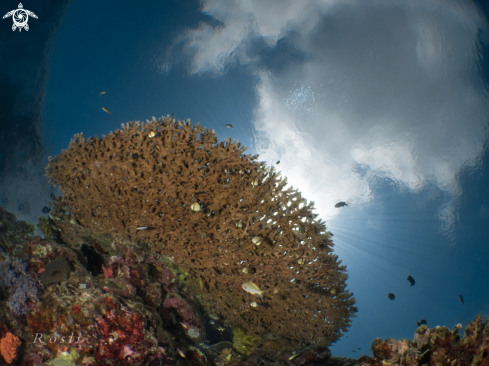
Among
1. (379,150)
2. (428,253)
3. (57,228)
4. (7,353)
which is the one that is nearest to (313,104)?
(379,150)

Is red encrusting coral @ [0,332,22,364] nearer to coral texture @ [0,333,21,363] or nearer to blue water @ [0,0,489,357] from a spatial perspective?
coral texture @ [0,333,21,363]

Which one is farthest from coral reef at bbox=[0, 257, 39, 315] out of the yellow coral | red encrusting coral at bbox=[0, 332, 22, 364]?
the yellow coral

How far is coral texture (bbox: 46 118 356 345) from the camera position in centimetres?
494

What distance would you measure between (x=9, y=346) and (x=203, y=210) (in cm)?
448

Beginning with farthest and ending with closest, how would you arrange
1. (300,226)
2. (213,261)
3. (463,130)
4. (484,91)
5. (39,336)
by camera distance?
(463,130) → (484,91) → (213,261) → (300,226) → (39,336)

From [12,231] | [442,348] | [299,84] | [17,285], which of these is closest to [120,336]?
[17,285]

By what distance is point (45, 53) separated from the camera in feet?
81.6

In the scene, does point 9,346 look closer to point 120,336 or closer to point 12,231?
point 120,336

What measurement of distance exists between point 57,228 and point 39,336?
11.3 ft

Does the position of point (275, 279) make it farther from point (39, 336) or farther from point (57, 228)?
point (57, 228)

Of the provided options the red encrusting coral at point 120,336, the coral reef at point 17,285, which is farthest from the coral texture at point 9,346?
the red encrusting coral at point 120,336

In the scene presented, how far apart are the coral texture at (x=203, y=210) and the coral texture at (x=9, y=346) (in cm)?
250

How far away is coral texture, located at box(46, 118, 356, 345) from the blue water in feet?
85.6

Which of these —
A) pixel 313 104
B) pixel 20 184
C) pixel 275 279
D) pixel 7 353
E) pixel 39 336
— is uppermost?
pixel 313 104
